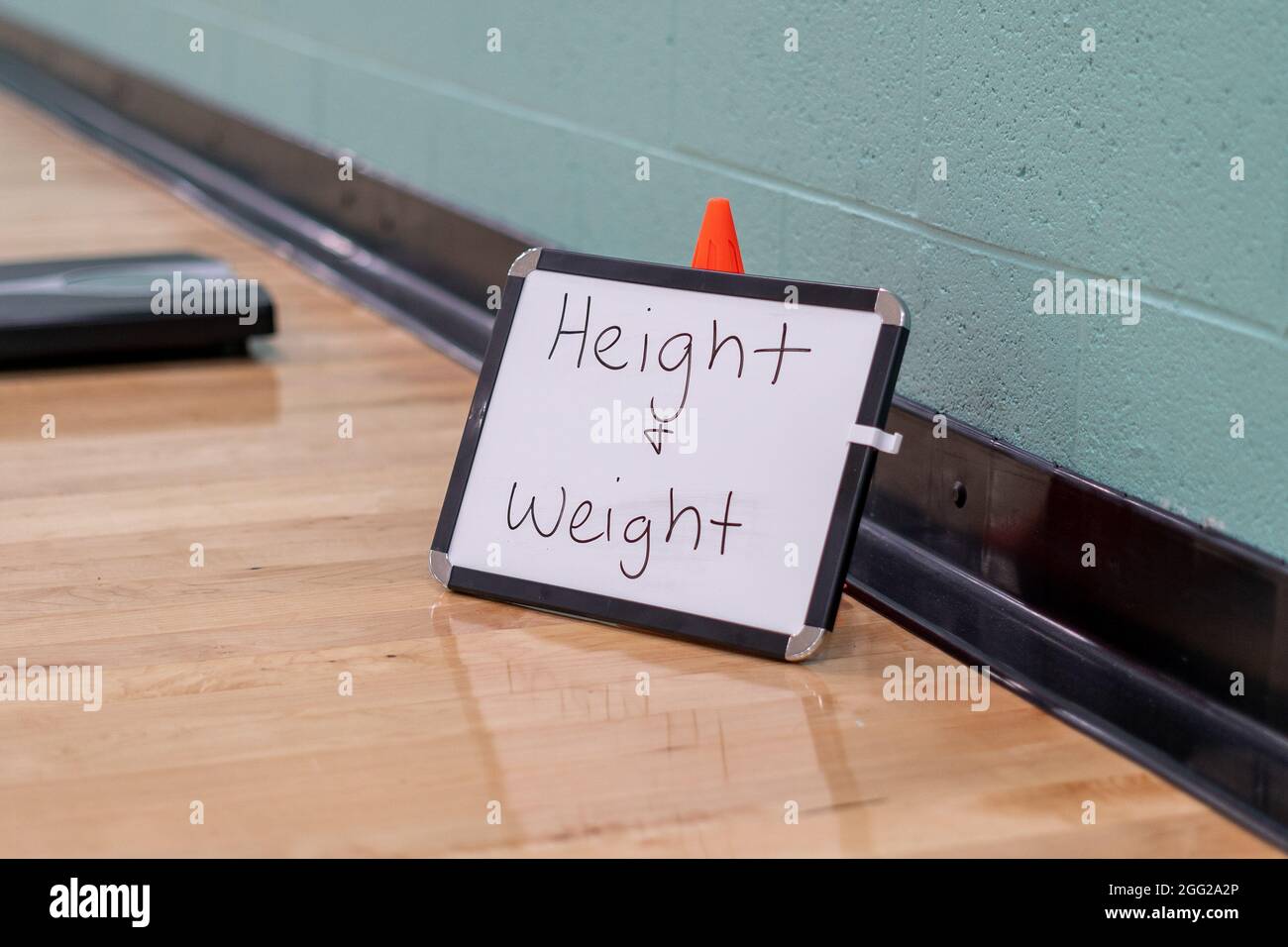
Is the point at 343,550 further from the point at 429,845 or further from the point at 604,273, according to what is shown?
the point at 429,845

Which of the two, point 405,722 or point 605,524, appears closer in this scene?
point 405,722

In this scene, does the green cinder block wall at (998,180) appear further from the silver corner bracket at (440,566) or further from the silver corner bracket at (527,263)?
the silver corner bracket at (440,566)

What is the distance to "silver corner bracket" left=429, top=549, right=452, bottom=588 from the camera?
122cm

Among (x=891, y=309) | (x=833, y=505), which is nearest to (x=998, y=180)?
(x=891, y=309)

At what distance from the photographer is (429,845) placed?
860 mm

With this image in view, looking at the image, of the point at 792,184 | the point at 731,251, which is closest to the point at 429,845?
the point at 731,251

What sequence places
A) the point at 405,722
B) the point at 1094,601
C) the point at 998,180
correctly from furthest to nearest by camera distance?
1. the point at 998,180
2. the point at 1094,601
3. the point at 405,722

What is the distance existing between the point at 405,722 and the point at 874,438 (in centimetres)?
36

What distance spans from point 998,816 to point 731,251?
0.56 m

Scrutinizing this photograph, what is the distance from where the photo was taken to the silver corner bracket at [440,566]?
4.00 ft

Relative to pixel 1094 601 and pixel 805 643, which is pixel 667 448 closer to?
pixel 805 643

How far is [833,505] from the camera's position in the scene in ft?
3.58

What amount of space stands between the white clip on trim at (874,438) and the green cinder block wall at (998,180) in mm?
173

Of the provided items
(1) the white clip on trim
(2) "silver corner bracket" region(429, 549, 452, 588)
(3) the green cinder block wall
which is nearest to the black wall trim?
(3) the green cinder block wall
